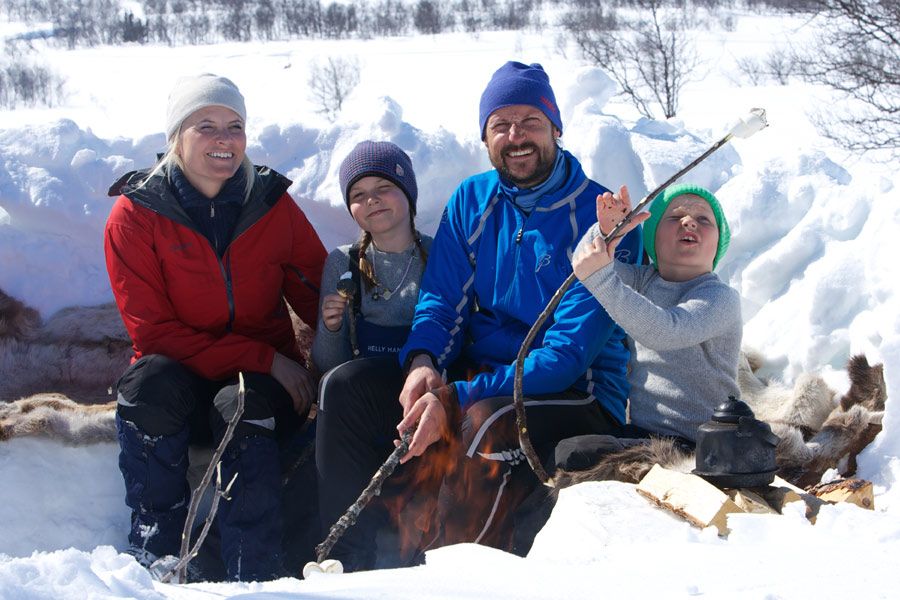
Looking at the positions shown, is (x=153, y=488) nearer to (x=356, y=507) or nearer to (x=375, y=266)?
(x=356, y=507)

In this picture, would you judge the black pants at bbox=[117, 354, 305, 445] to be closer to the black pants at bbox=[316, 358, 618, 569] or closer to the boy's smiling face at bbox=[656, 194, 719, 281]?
the black pants at bbox=[316, 358, 618, 569]

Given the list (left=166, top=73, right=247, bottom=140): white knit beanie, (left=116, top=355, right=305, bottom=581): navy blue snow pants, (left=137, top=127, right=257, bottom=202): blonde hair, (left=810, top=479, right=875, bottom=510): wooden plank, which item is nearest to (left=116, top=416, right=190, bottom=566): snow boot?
(left=116, top=355, right=305, bottom=581): navy blue snow pants

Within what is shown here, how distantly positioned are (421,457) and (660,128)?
139 inches

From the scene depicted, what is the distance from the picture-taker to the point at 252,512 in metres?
2.64

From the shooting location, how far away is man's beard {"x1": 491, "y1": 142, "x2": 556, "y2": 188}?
2801 mm

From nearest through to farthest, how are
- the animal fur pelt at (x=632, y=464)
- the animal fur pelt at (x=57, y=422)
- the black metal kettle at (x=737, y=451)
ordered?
the black metal kettle at (x=737, y=451), the animal fur pelt at (x=632, y=464), the animal fur pelt at (x=57, y=422)

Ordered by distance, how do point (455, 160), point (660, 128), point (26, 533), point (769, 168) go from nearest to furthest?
1. point (26, 533)
2. point (769, 168)
3. point (455, 160)
4. point (660, 128)

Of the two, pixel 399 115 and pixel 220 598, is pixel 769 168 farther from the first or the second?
pixel 220 598

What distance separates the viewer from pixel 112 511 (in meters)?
3.01

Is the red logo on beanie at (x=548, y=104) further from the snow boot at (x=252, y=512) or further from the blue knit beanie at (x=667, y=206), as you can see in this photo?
the snow boot at (x=252, y=512)

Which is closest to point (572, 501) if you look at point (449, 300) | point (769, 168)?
point (449, 300)

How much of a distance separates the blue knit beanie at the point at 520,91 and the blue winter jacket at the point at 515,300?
186 millimetres

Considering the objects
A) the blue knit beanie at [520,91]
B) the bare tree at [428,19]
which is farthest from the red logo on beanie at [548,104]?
the bare tree at [428,19]

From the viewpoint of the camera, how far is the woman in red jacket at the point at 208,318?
105 inches
